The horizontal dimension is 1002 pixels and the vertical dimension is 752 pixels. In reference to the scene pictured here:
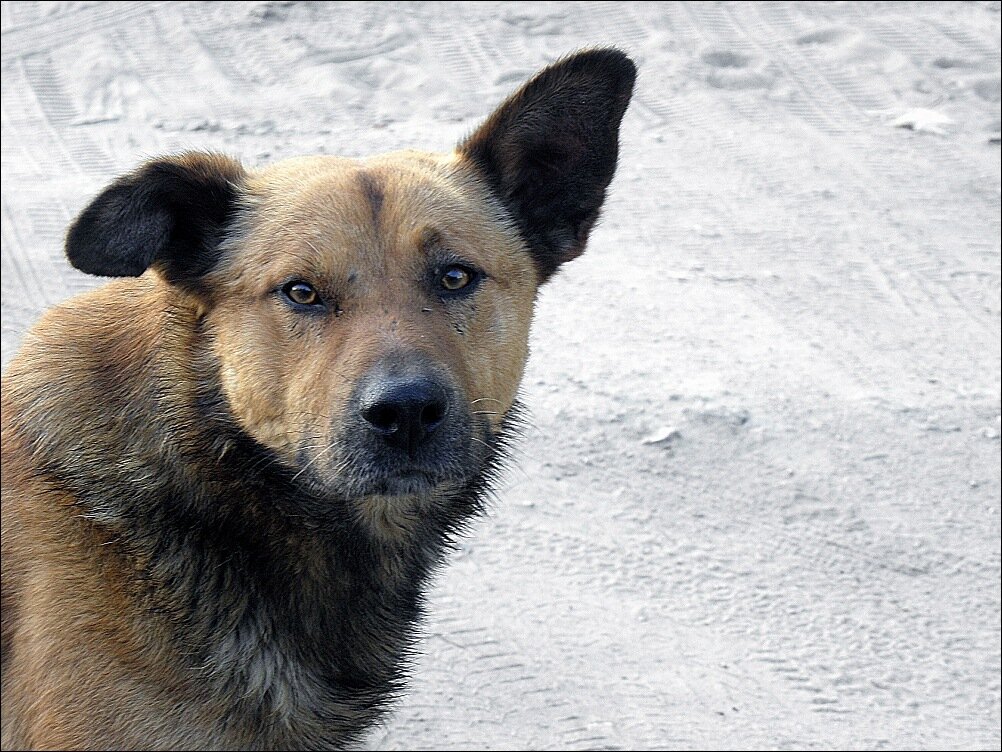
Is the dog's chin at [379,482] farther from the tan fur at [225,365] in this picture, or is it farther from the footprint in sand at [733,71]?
the footprint in sand at [733,71]

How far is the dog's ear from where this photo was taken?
10.1 ft

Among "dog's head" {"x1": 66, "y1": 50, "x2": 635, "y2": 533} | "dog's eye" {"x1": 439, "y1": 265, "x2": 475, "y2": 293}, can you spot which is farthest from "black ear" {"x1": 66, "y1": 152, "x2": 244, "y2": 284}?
"dog's eye" {"x1": 439, "y1": 265, "x2": 475, "y2": 293}

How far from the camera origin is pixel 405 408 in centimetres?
267

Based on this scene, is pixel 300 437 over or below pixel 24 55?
over

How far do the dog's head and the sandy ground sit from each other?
1511mm

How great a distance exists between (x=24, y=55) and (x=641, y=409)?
4679mm

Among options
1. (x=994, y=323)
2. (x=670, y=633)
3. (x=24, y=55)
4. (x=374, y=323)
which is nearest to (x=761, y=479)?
(x=670, y=633)

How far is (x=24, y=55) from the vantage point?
25.4ft

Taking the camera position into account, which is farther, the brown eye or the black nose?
the brown eye

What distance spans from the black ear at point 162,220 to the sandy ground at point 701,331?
5.85 ft

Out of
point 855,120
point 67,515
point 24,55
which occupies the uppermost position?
point 67,515

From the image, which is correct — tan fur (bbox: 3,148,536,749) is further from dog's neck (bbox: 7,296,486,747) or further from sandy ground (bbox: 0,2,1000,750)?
sandy ground (bbox: 0,2,1000,750)

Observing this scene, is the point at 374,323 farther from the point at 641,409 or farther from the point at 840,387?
the point at 840,387

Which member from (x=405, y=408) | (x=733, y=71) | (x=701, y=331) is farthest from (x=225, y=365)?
(x=733, y=71)
